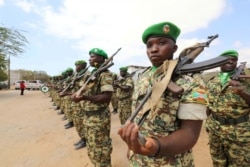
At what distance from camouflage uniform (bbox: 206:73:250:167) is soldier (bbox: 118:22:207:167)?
163cm

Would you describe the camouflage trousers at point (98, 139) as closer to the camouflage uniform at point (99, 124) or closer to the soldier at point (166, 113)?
the camouflage uniform at point (99, 124)

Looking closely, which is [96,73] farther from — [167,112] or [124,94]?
[124,94]

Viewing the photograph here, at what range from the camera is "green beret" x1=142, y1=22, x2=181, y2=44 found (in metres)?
1.66

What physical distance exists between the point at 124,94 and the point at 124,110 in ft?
2.09

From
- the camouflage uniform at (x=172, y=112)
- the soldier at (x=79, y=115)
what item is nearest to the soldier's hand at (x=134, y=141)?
the camouflage uniform at (x=172, y=112)

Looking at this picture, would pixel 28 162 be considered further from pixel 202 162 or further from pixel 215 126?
pixel 215 126

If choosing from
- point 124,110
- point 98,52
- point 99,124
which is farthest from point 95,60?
point 124,110

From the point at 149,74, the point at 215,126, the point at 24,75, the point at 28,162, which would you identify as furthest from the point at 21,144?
the point at 24,75

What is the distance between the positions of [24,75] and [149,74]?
69.3 meters

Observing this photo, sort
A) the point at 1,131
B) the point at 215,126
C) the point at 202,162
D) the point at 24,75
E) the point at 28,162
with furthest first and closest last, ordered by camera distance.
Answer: the point at 24,75
the point at 1,131
the point at 28,162
the point at 202,162
the point at 215,126

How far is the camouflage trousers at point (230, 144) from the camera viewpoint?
3053 mm

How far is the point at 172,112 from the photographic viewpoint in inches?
61.2

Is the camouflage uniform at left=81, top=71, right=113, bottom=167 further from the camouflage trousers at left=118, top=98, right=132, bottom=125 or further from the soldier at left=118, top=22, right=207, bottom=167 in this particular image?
the camouflage trousers at left=118, top=98, right=132, bottom=125

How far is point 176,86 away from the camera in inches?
57.3
